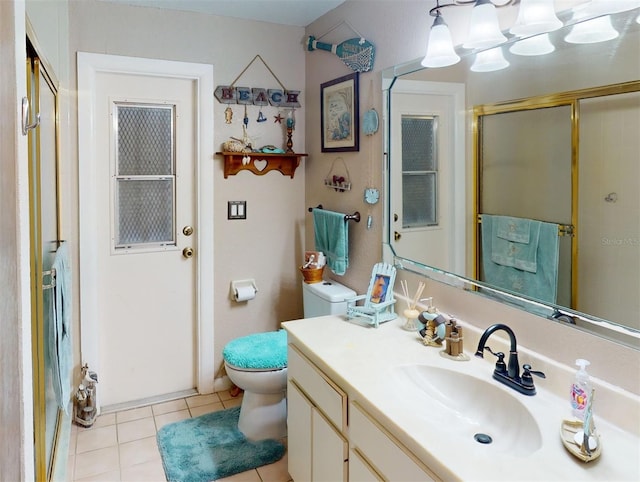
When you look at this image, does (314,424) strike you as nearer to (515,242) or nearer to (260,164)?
(515,242)

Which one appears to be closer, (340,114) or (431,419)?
(431,419)

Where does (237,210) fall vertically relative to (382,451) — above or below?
above

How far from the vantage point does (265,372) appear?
7.66 feet

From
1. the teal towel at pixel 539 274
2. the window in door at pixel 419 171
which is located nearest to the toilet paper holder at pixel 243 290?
the window in door at pixel 419 171

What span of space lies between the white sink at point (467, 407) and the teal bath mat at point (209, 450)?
1096 millimetres

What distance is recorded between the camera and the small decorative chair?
200cm

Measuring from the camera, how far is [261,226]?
3.02 metres

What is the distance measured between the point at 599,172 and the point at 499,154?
37cm

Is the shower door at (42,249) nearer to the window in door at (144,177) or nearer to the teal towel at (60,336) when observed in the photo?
the teal towel at (60,336)

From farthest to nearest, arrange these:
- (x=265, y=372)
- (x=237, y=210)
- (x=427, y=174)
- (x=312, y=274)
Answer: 1. (x=237, y=210)
2. (x=312, y=274)
3. (x=265, y=372)
4. (x=427, y=174)

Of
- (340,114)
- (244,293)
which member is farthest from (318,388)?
(340,114)

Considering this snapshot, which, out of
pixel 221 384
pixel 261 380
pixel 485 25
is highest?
pixel 485 25

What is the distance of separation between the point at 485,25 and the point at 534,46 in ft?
0.54

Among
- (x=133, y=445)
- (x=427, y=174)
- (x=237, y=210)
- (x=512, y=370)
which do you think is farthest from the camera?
(x=237, y=210)
